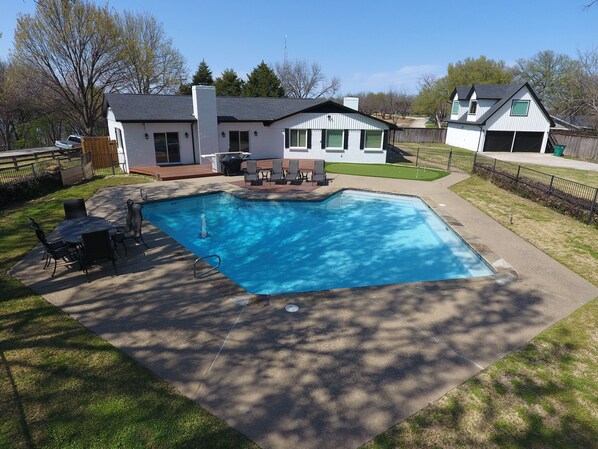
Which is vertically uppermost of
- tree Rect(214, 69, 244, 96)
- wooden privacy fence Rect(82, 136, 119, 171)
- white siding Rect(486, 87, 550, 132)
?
tree Rect(214, 69, 244, 96)

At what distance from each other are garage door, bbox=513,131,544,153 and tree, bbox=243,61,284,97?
29439 mm

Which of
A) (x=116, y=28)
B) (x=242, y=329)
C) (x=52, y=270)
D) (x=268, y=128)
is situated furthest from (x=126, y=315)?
(x=116, y=28)

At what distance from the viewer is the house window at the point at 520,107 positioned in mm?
34344

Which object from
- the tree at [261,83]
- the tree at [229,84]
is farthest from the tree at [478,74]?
the tree at [229,84]

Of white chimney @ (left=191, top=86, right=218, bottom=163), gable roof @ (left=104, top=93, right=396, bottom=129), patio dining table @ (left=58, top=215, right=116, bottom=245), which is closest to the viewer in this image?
patio dining table @ (left=58, top=215, right=116, bottom=245)

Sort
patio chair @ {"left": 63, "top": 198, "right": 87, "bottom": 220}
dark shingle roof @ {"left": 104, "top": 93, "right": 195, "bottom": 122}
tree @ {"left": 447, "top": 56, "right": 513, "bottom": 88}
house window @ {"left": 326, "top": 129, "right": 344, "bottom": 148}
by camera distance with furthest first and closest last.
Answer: tree @ {"left": 447, "top": 56, "right": 513, "bottom": 88} < house window @ {"left": 326, "top": 129, "right": 344, "bottom": 148} < dark shingle roof @ {"left": 104, "top": 93, "right": 195, "bottom": 122} < patio chair @ {"left": 63, "top": 198, "right": 87, "bottom": 220}

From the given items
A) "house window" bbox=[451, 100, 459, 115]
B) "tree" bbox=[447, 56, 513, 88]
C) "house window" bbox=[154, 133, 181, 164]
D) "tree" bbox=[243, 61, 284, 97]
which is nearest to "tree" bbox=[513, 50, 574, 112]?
"tree" bbox=[447, 56, 513, 88]

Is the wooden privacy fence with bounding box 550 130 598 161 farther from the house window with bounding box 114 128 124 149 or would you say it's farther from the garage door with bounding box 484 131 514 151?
the house window with bounding box 114 128 124 149

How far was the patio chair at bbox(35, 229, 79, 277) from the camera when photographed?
827 centimetres

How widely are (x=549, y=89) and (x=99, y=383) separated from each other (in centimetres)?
7736

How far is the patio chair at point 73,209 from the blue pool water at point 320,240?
3.08 meters

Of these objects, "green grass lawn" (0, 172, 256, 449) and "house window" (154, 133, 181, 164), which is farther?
"house window" (154, 133, 181, 164)

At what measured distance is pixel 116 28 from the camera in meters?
31.3

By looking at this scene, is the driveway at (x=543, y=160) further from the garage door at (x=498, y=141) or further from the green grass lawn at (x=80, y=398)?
the green grass lawn at (x=80, y=398)
